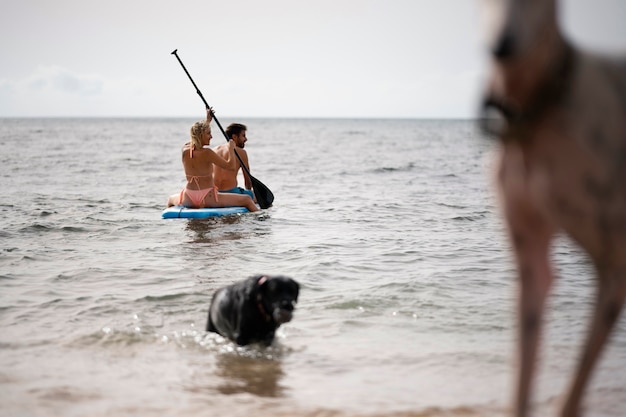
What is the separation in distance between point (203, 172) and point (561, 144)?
34.1ft

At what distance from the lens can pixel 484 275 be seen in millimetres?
7961

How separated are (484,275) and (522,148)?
21.2ft

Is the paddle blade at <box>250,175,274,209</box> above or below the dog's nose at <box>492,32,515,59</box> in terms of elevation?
below

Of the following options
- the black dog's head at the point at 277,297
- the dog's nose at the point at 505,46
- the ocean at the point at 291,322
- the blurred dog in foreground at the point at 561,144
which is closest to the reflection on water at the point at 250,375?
the ocean at the point at 291,322

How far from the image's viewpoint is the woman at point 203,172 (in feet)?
37.6

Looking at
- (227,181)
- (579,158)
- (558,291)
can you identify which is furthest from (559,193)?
(227,181)

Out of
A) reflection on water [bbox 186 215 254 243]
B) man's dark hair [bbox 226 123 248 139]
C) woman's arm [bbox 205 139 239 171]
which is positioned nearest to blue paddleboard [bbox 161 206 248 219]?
reflection on water [bbox 186 215 254 243]

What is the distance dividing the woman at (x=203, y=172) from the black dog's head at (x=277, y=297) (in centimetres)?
676

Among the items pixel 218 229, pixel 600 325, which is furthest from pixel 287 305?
pixel 218 229

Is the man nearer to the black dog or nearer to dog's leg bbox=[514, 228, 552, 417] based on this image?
the black dog

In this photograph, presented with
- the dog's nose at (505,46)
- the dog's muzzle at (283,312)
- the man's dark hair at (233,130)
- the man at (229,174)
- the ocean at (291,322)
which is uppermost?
the dog's nose at (505,46)

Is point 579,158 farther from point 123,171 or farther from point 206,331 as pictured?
point 123,171

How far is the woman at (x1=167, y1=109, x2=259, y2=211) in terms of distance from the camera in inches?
451

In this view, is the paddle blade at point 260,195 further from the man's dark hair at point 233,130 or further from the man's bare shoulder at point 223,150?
the man's bare shoulder at point 223,150
